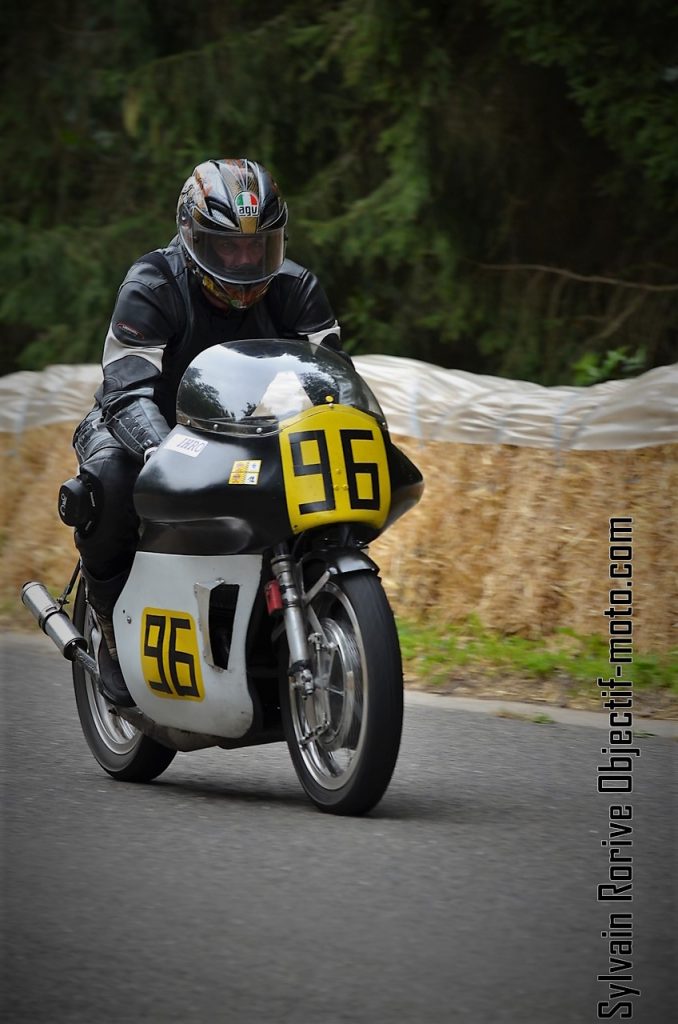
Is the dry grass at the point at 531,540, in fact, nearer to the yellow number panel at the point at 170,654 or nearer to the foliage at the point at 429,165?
the yellow number panel at the point at 170,654

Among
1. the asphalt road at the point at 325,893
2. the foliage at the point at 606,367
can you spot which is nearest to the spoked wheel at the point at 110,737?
the asphalt road at the point at 325,893

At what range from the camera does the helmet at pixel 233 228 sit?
5566 millimetres

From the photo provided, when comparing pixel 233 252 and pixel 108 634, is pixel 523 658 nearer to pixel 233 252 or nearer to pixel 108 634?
pixel 108 634

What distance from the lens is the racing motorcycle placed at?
4926mm

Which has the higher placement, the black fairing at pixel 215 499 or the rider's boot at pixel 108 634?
the black fairing at pixel 215 499

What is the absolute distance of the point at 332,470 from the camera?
16.3 feet

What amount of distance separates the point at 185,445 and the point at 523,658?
10.0 feet

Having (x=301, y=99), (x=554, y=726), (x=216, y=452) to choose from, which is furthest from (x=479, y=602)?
(x=301, y=99)

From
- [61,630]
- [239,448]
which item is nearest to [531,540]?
[61,630]

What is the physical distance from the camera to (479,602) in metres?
8.70

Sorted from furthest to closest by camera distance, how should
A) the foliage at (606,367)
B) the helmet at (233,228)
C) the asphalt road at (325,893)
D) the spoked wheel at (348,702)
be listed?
the foliage at (606,367) → the helmet at (233,228) → the spoked wheel at (348,702) → the asphalt road at (325,893)

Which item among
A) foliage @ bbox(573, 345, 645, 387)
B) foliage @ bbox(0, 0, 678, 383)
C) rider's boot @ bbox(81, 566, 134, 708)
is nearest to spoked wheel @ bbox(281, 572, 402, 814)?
rider's boot @ bbox(81, 566, 134, 708)

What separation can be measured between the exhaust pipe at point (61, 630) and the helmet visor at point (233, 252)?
1.28m

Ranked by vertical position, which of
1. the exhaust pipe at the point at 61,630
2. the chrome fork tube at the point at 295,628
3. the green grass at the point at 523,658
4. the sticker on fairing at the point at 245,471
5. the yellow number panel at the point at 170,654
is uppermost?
the sticker on fairing at the point at 245,471
